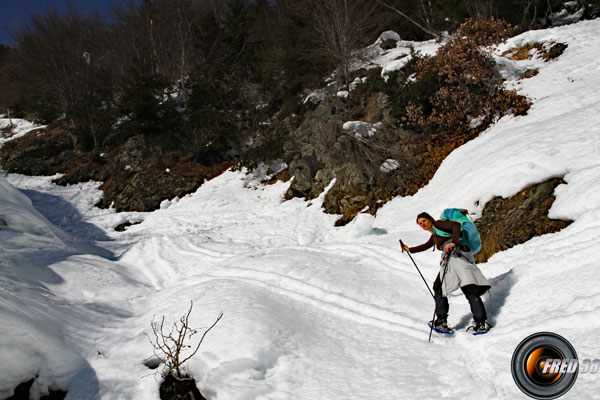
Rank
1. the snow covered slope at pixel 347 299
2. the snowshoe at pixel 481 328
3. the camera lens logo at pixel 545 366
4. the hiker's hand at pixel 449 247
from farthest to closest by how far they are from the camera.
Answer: the hiker's hand at pixel 449 247 < the snowshoe at pixel 481 328 < the snow covered slope at pixel 347 299 < the camera lens logo at pixel 545 366

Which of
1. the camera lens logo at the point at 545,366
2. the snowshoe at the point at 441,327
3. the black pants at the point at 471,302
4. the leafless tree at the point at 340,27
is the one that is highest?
the leafless tree at the point at 340,27

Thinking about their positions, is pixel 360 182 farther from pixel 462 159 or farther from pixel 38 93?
pixel 38 93

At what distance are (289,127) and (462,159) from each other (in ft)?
35.2

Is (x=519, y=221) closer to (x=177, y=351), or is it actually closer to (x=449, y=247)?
(x=449, y=247)

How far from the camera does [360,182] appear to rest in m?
11.5

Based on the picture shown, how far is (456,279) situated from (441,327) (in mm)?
596

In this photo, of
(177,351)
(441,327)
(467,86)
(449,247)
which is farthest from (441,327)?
(467,86)

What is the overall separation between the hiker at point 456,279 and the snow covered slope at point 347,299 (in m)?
0.23

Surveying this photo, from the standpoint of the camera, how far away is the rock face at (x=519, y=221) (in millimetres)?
5188

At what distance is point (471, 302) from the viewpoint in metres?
3.85

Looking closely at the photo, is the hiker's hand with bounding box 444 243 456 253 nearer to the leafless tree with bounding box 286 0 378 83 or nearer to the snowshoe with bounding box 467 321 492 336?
the snowshoe with bounding box 467 321 492 336

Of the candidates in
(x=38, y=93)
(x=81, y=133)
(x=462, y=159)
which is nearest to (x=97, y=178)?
(x=81, y=133)

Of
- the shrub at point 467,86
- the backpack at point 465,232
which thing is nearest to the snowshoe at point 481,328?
the backpack at point 465,232

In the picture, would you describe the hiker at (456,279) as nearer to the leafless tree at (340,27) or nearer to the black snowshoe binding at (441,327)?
the black snowshoe binding at (441,327)
